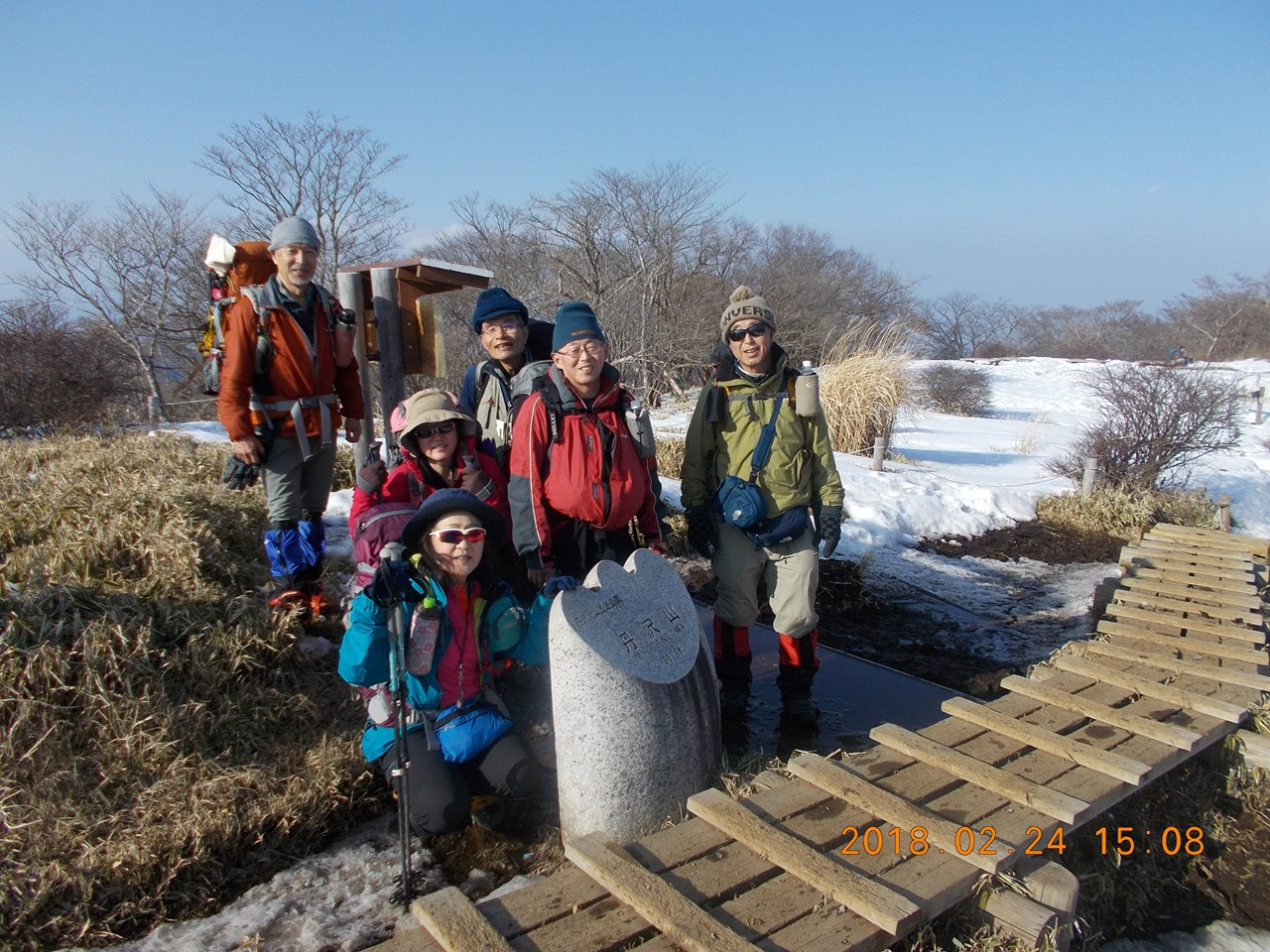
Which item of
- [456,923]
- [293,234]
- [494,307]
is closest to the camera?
[456,923]

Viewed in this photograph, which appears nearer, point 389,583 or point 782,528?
point 389,583

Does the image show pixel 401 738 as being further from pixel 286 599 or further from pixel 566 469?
pixel 286 599

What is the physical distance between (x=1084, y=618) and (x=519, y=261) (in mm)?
18686

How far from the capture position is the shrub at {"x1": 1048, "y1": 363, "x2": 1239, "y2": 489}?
29.3 ft

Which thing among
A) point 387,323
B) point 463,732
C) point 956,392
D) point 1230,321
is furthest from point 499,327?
point 1230,321

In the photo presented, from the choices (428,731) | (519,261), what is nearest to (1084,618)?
(428,731)

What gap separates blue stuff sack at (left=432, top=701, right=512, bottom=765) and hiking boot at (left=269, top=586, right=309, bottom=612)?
4.66ft

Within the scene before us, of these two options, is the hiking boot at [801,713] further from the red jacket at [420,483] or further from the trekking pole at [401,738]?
the trekking pole at [401,738]

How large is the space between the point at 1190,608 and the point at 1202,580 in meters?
0.71

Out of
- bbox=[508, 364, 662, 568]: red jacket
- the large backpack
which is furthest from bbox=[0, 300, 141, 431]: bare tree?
bbox=[508, 364, 662, 568]: red jacket

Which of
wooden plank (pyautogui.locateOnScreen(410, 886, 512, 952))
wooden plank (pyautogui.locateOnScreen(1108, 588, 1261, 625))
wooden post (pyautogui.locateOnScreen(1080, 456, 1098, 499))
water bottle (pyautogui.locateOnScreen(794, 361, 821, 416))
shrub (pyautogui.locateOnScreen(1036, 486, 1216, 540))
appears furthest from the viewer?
wooden post (pyautogui.locateOnScreen(1080, 456, 1098, 499))

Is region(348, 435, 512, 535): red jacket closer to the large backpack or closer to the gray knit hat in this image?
the large backpack

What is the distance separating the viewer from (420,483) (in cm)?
336

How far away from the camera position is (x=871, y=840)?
2.35 metres
